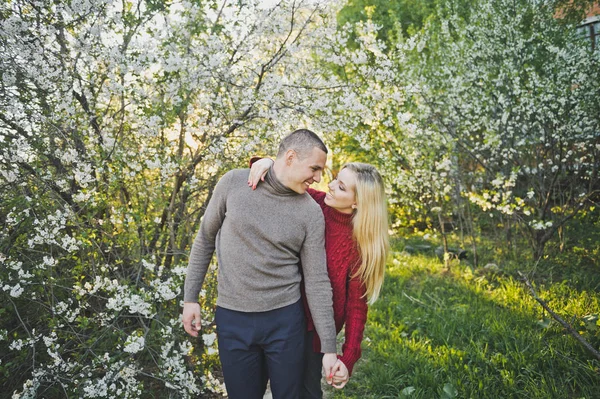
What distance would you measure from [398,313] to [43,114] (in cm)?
403

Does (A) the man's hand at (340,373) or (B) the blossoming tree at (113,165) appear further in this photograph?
(B) the blossoming tree at (113,165)

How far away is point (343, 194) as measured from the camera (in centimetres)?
230

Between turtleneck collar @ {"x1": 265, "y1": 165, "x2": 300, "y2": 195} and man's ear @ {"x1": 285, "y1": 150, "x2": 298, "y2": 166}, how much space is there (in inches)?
3.4

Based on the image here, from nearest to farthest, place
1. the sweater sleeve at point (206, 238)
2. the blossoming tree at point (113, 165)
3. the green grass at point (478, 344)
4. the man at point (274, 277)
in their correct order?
1. the man at point (274, 277)
2. the sweater sleeve at point (206, 238)
3. the blossoming tree at point (113, 165)
4. the green grass at point (478, 344)

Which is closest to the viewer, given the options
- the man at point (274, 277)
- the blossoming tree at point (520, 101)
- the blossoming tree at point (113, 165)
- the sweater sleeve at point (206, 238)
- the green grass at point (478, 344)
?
the man at point (274, 277)

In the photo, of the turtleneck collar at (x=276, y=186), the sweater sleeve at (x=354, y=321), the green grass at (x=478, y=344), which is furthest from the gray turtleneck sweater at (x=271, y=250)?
the green grass at (x=478, y=344)

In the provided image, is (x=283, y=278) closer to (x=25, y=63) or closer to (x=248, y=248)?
(x=248, y=248)

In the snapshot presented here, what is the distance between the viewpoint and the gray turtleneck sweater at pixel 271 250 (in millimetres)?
2074

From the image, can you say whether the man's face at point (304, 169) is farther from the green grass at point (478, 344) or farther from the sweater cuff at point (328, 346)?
the green grass at point (478, 344)

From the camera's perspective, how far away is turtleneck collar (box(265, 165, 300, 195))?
2135 millimetres

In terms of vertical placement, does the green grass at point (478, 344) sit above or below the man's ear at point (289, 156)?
below

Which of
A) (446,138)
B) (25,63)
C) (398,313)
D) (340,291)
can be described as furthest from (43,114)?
(446,138)

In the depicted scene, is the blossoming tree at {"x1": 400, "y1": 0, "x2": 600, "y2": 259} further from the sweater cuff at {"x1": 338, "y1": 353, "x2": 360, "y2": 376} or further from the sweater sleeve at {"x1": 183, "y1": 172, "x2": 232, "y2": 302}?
the sweater sleeve at {"x1": 183, "y1": 172, "x2": 232, "y2": 302}

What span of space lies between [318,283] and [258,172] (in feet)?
2.01
